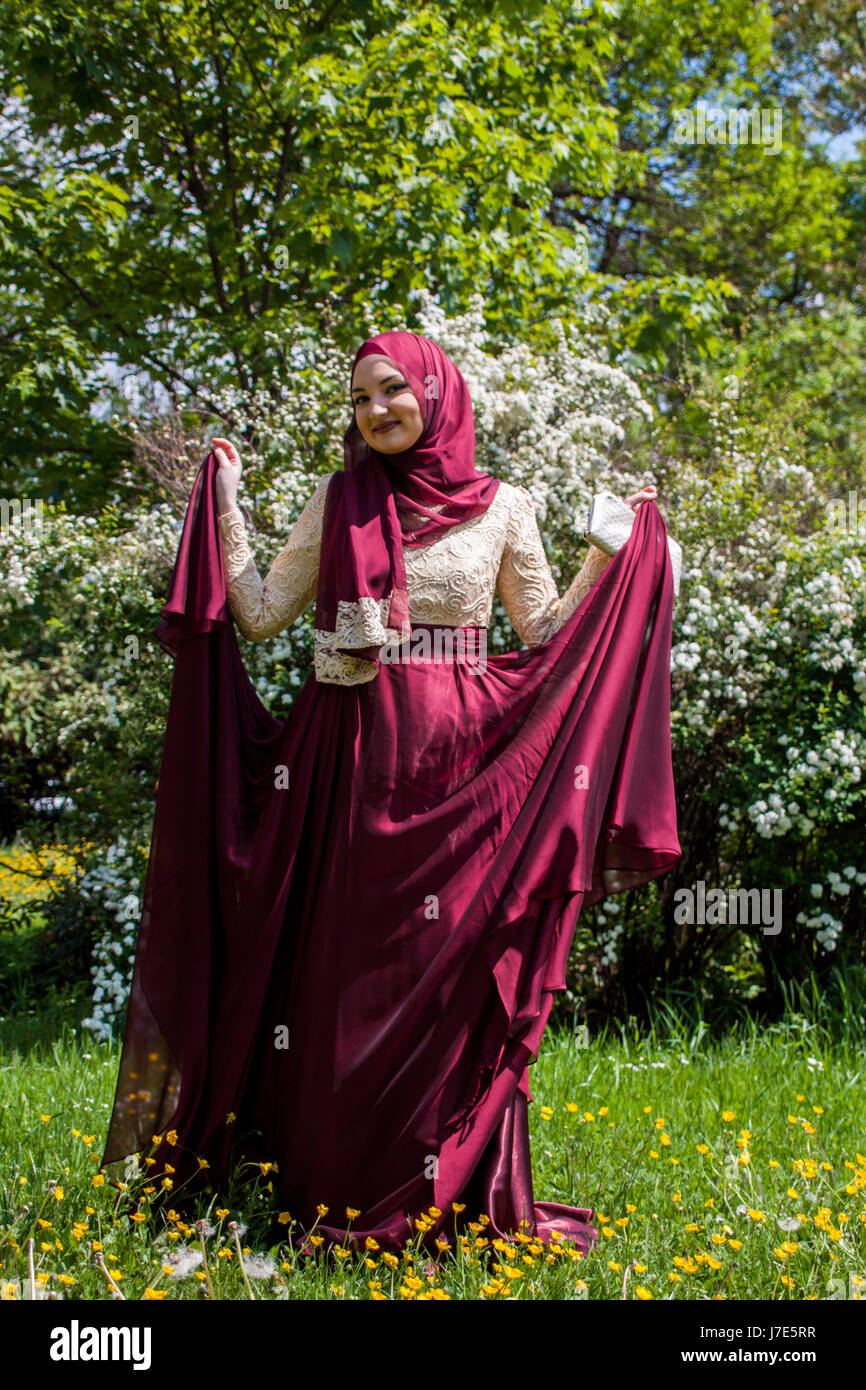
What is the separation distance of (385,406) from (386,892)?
1099 mm

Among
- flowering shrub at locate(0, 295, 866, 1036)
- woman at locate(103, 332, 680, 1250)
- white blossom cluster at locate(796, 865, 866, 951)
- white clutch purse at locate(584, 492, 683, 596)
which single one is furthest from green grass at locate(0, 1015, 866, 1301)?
white clutch purse at locate(584, 492, 683, 596)

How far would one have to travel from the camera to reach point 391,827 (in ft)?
8.68

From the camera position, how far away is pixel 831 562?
4.66 metres

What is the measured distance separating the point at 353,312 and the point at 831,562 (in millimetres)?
2732

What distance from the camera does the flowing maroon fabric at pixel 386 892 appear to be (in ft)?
8.38

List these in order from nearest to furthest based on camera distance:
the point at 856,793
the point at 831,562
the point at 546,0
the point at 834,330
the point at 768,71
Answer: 1. the point at 856,793
2. the point at 831,562
3. the point at 546,0
4. the point at 834,330
5. the point at 768,71

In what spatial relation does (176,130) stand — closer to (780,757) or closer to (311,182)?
(311,182)

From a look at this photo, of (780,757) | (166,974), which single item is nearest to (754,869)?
(780,757)

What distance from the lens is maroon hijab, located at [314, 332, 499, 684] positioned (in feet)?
8.71

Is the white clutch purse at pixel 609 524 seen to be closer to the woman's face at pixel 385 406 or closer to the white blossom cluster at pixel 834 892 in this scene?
the woman's face at pixel 385 406

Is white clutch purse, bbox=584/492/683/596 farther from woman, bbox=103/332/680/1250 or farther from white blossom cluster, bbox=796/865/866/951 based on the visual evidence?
white blossom cluster, bbox=796/865/866/951

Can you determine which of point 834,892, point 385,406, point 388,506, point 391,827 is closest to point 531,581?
point 388,506

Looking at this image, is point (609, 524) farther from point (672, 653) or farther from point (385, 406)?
point (672, 653)

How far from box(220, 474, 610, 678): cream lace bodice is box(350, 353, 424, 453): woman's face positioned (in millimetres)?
189
